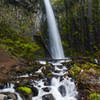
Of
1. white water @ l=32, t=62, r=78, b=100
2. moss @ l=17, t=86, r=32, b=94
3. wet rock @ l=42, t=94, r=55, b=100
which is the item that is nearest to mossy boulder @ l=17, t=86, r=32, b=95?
moss @ l=17, t=86, r=32, b=94

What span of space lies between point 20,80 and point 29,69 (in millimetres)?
1541

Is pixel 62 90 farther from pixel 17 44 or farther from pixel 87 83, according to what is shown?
pixel 17 44

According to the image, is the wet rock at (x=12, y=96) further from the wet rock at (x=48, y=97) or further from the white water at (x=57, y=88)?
the wet rock at (x=48, y=97)

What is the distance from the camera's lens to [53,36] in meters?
13.4

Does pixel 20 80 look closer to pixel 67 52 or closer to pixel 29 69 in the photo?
pixel 29 69

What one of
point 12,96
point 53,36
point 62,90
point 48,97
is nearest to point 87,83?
point 62,90

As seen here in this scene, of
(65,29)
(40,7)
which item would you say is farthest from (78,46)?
(40,7)

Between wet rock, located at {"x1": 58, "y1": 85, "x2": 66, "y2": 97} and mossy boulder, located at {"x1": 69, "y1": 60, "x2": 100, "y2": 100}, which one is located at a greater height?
mossy boulder, located at {"x1": 69, "y1": 60, "x2": 100, "y2": 100}

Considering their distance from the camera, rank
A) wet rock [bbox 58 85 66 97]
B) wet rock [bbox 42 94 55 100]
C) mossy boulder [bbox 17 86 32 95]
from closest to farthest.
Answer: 1. mossy boulder [bbox 17 86 32 95]
2. wet rock [bbox 42 94 55 100]
3. wet rock [bbox 58 85 66 97]

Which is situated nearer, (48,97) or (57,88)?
(48,97)

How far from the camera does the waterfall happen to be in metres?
12.6

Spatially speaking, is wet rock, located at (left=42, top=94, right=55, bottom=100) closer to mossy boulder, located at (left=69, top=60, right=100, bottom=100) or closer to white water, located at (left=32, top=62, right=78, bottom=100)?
white water, located at (left=32, top=62, right=78, bottom=100)

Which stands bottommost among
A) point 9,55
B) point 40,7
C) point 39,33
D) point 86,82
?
point 86,82

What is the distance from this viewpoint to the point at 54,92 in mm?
5871
